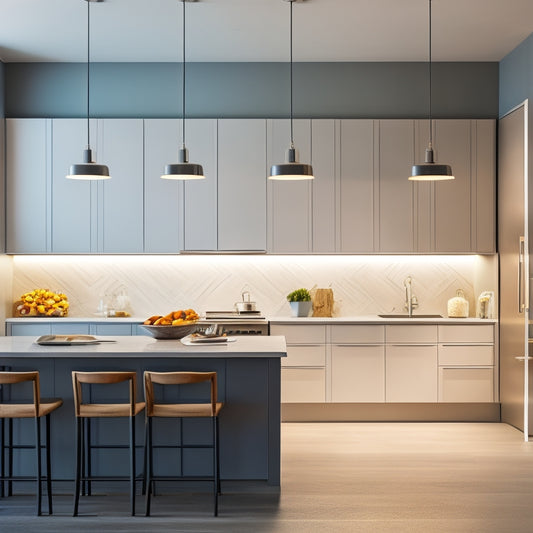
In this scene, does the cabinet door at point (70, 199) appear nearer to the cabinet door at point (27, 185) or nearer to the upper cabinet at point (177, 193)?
the cabinet door at point (27, 185)

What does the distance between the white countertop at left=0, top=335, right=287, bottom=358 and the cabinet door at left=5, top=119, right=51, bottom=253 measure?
211 cm

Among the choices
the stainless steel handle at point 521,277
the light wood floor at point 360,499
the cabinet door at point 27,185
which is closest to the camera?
the light wood floor at point 360,499

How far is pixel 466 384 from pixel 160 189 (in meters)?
3.24

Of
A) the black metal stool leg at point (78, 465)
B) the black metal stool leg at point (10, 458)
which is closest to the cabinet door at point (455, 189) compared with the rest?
the black metal stool leg at point (78, 465)

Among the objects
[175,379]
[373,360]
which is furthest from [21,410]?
[373,360]

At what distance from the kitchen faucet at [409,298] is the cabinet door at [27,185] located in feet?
11.1

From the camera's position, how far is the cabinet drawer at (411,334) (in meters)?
6.64

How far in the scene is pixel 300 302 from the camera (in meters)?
6.93

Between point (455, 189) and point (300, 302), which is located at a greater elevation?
point (455, 189)

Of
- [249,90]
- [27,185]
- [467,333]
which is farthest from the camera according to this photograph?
[249,90]

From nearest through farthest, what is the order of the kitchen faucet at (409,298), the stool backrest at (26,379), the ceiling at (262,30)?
1. the stool backrest at (26,379)
2. the ceiling at (262,30)
3. the kitchen faucet at (409,298)

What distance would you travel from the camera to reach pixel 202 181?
686 cm

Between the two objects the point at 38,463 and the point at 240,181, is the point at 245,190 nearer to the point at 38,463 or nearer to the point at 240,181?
the point at 240,181

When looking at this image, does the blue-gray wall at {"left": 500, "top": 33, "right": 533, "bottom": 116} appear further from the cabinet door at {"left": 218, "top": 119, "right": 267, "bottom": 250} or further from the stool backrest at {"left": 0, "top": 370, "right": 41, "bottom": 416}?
the stool backrest at {"left": 0, "top": 370, "right": 41, "bottom": 416}
